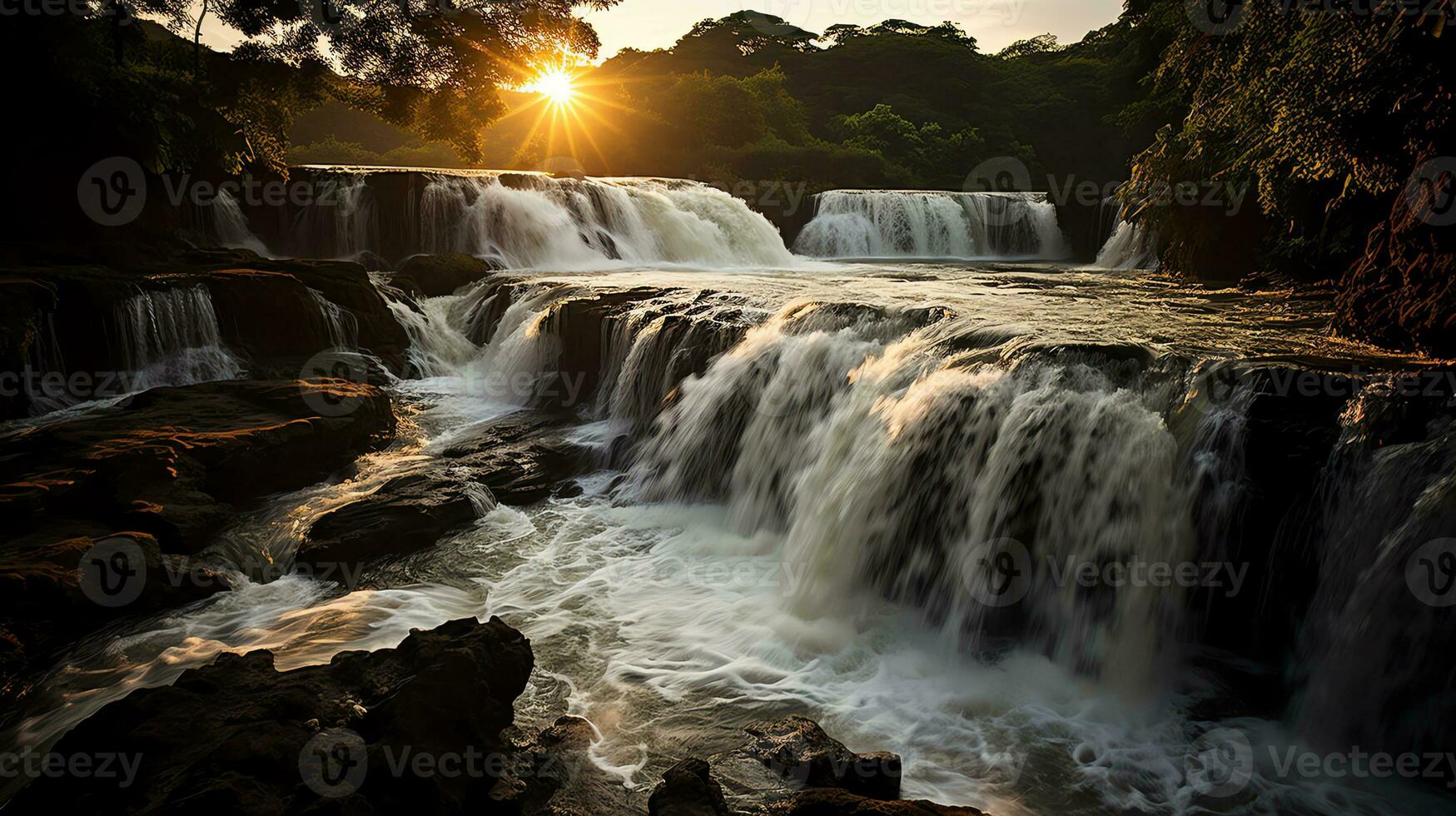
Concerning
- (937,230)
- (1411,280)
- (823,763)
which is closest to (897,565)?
(823,763)

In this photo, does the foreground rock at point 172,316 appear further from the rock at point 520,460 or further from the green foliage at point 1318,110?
the green foliage at point 1318,110

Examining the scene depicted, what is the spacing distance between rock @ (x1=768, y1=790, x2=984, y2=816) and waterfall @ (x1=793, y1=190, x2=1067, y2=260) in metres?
19.7

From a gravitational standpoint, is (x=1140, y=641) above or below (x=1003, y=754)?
above

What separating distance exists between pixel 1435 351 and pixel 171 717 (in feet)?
24.6

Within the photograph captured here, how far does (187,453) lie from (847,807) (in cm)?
619

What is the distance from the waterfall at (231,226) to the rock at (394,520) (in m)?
11.1

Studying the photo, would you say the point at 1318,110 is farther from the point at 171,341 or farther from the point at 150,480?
the point at 171,341

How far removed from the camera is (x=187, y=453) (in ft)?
21.3

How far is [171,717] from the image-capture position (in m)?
3.03

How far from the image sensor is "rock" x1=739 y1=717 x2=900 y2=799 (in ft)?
10.9

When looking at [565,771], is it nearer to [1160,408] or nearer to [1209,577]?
[1209,577]

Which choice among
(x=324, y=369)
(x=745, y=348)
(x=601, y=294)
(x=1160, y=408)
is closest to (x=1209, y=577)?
(x=1160, y=408)

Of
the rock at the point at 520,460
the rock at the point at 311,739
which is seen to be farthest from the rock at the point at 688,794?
the rock at the point at 520,460

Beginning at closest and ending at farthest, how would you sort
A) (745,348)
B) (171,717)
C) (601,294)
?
(171,717), (745,348), (601,294)
